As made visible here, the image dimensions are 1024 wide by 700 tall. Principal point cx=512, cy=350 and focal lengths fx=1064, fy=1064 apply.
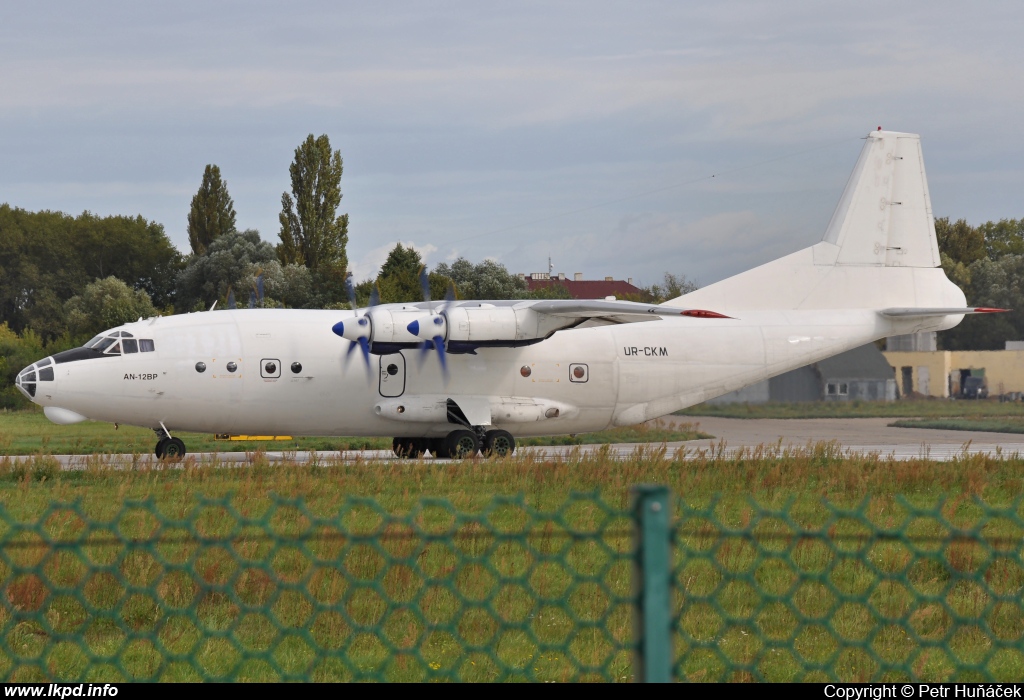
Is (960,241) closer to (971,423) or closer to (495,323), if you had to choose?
(971,423)

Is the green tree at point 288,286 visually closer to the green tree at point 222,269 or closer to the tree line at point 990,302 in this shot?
the green tree at point 222,269

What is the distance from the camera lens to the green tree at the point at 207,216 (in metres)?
80.6

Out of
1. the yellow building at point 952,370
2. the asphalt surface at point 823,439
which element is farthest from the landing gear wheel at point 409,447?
the yellow building at point 952,370

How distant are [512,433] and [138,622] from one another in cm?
1524

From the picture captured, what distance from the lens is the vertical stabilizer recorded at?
27.0 meters

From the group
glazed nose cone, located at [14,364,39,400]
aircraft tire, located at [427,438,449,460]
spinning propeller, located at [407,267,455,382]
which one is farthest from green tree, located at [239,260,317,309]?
glazed nose cone, located at [14,364,39,400]

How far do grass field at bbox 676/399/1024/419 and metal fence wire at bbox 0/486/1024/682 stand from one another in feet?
47.3

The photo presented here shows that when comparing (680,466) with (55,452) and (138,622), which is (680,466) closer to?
(138,622)

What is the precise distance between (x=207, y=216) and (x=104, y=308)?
23.0m

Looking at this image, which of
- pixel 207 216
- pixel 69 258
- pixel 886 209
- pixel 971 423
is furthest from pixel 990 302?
pixel 69 258

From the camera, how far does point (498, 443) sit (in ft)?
78.2

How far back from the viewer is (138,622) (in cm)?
991
